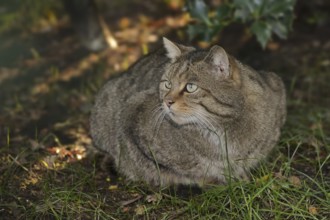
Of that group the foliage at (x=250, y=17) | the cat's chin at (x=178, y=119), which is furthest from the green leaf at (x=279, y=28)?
the cat's chin at (x=178, y=119)

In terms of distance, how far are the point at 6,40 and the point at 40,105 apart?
1767 millimetres

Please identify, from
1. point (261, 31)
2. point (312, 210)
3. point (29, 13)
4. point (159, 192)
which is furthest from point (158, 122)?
point (29, 13)

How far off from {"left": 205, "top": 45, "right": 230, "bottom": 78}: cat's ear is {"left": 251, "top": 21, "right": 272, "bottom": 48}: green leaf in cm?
125

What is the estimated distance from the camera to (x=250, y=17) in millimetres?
4539

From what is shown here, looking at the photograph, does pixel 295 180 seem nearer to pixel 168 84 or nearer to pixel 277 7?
pixel 168 84

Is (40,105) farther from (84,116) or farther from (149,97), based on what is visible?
(149,97)

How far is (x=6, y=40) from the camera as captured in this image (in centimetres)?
689

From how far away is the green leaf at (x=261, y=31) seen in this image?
4473mm

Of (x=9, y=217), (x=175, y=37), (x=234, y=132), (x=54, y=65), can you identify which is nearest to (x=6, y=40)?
(x=54, y=65)

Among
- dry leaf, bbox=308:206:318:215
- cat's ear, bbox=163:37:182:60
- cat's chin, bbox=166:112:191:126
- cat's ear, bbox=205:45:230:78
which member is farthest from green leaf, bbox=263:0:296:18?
dry leaf, bbox=308:206:318:215

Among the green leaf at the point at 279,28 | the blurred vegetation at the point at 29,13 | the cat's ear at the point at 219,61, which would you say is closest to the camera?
the cat's ear at the point at 219,61

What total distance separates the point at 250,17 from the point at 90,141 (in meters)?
1.71

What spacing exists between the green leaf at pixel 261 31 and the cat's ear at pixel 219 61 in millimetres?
1245

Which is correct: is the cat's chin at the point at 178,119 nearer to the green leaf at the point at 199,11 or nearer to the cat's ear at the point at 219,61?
the cat's ear at the point at 219,61
